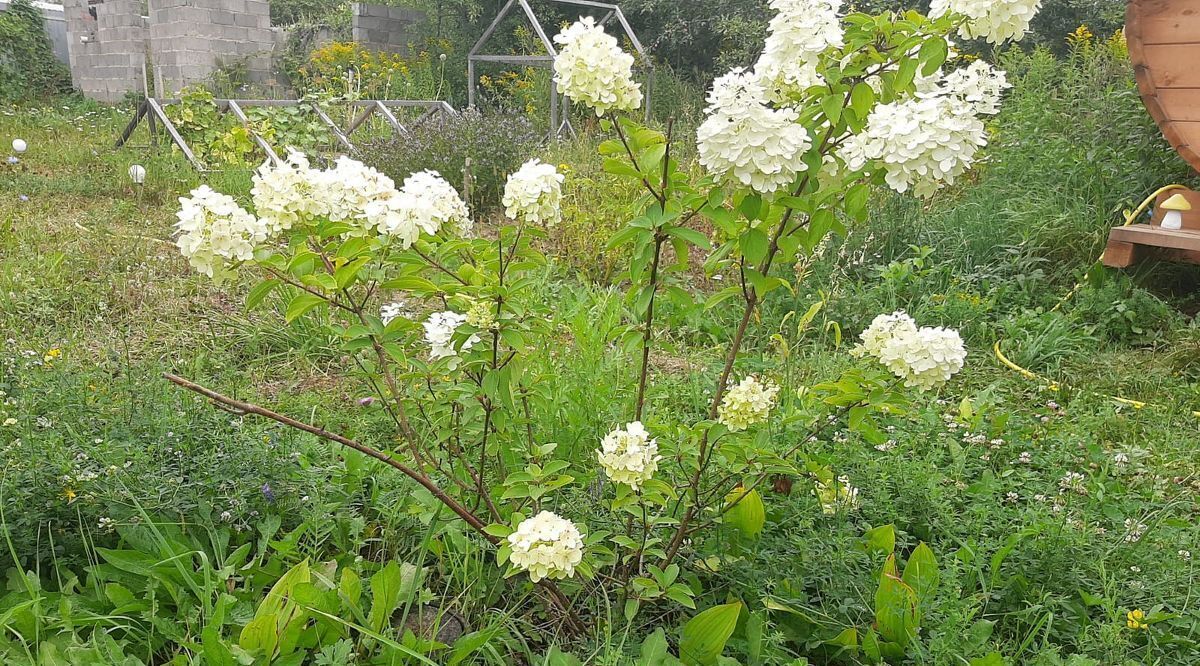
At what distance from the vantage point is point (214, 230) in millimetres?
1193

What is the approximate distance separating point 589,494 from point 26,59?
12.9 meters

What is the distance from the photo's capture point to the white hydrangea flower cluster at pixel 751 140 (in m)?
1.13

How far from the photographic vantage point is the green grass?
1.57m

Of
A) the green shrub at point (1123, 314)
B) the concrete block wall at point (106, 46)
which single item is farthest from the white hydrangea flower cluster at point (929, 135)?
the concrete block wall at point (106, 46)

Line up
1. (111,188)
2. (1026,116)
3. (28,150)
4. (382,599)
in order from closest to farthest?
(382,599)
(1026,116)
(111,188)
(28,150)

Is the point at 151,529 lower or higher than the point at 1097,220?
lower

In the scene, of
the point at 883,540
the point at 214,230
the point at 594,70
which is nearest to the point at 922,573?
the point at 883,540

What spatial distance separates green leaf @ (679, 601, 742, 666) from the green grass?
0.29 ft

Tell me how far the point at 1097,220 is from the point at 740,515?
3012mm

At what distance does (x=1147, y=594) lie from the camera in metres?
1.67

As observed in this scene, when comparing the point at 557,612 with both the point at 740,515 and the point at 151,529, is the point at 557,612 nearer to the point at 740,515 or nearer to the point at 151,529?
the point at 740,515

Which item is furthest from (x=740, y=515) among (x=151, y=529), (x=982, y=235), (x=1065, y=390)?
(x=982, y=235)

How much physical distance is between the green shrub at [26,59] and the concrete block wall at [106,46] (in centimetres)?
→ 27

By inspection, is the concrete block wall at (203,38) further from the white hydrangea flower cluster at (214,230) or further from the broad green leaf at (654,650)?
the broad green leaf at (654,650)
